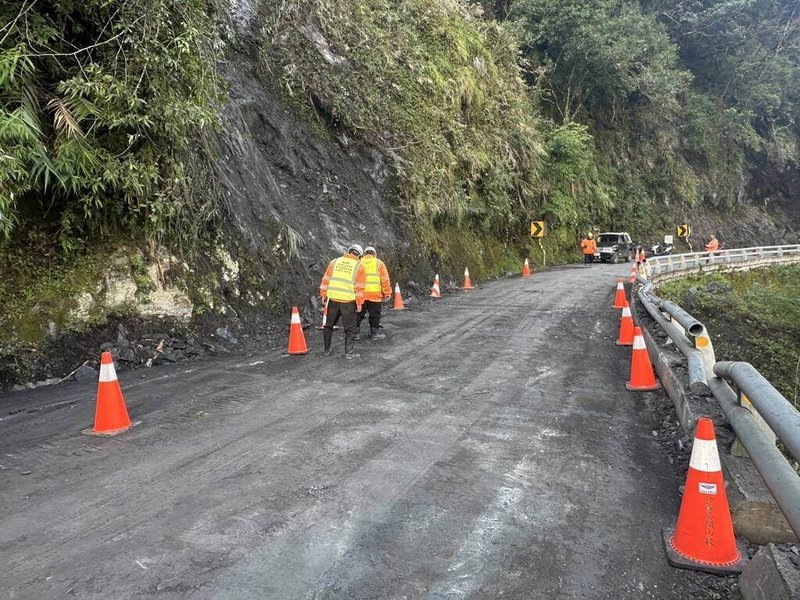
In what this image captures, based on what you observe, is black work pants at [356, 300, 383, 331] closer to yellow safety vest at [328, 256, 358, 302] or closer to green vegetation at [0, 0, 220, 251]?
yellow safety vest at [328, 256, 358, 302]

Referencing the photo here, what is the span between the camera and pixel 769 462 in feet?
10.2

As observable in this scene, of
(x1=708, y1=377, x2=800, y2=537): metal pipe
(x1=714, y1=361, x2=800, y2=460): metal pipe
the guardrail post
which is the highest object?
(x1=714, y1=361, x2=800, y2=460): metal pipe

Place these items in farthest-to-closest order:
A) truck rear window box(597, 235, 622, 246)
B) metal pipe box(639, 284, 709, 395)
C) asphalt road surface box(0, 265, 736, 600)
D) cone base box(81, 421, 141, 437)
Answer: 1. truck rear window box(597, 235, 622, 246)
2. cone base box(81, 421, 141, 437)
3. metal pipe box(639, 284, 709, 395)
4. asphalt road surface box(0, 265, 736, 600)

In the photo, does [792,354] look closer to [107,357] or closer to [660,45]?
[107,357]

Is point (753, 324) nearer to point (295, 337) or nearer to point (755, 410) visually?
point (295, 337)

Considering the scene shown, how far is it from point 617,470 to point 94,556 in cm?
378

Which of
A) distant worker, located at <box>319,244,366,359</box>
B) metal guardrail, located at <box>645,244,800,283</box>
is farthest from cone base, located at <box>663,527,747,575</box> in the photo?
metal guardrail, located at <box>645,244,800,283</box>

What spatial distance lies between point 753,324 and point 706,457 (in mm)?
17936

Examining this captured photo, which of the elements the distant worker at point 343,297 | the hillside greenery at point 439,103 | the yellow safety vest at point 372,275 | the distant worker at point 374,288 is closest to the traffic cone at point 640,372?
the distant worker at point 343,297

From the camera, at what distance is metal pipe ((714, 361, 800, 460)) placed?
2.69 meters

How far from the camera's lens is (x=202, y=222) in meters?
9.73

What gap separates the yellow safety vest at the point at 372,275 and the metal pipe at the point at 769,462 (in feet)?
21.8

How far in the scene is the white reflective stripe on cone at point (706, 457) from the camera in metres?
3.39

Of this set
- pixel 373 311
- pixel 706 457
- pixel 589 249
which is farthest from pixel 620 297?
pixel 589 249
